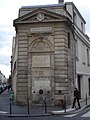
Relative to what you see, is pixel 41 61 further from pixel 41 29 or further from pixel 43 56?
pixel 41 29

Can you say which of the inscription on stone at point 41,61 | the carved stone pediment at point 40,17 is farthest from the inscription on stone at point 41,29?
the inscription on stone at point 41,61

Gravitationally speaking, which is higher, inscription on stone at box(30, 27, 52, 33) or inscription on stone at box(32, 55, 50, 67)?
inscription on stone at box(30, 27, 52, 33)

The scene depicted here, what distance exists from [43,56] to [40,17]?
318 cm

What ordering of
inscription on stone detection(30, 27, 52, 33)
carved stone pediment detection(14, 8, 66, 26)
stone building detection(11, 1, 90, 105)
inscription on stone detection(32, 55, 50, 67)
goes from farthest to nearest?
1. inscription on stone detection(30, 27, 52, 33)
2. carved stone pediment detection(14, 8, 66, 26)
3. inscription on stone detection(32, 55, 50, 67)
4. stone building detection(11, 1, 90, 105)

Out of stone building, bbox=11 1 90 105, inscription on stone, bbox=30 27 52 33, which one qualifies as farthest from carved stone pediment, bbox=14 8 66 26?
inscription on stone, bbox=30 27 52 33

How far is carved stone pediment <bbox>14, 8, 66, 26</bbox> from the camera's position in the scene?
86.8ft

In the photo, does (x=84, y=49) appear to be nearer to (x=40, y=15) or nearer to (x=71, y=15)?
(x=71, y=15)

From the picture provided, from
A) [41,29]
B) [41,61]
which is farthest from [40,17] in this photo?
[41,61]

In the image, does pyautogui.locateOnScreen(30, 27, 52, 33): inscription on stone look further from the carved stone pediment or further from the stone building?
the carved stone pediment

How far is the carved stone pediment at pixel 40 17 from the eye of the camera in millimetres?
26453

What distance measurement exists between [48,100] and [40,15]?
685 cm

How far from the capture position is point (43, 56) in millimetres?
26406

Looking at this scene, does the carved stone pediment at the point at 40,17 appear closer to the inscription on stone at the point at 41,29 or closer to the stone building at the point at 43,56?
the stone building at the point at 43,56

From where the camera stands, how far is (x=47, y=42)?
2650cm
